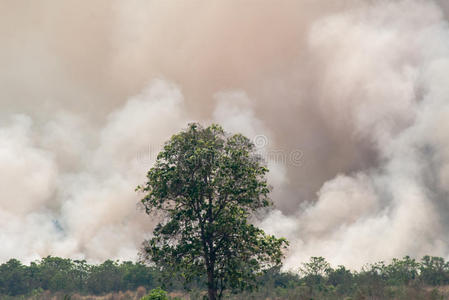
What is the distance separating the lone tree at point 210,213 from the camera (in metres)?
22.8

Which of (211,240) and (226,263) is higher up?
(211,240)

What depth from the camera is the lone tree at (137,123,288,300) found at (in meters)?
22.8

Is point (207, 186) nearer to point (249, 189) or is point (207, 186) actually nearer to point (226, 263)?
point (249, 189)

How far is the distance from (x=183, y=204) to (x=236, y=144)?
590 cm

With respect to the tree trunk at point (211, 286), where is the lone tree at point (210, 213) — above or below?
above

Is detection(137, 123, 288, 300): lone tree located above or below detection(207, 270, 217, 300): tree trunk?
above

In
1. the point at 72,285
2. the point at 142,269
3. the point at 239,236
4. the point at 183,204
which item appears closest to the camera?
the point at 239,236

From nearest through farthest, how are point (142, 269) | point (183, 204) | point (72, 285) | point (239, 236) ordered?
point (239, 236) → point (183, 204) → point (72, 285) → point (142, 269)

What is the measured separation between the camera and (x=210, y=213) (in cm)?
2378

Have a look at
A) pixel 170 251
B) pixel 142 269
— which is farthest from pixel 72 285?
pixel 170 251

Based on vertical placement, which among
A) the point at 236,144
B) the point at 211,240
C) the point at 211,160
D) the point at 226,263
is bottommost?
the point at 226,263

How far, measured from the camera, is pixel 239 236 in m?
22.8

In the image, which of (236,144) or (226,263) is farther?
(236,144)

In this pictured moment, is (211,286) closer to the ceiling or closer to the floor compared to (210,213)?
closer to the floor
